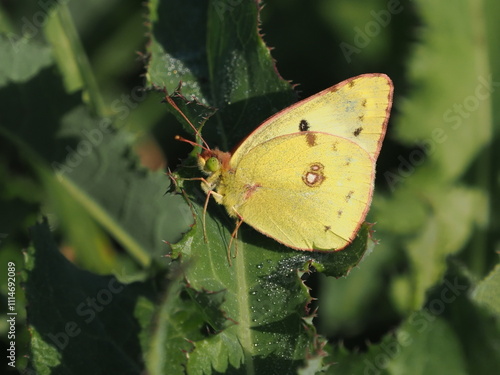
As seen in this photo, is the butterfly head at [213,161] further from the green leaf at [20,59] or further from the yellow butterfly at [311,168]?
the green leaf at [20,59]

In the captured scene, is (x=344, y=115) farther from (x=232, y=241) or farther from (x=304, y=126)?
(x=232, y=241)

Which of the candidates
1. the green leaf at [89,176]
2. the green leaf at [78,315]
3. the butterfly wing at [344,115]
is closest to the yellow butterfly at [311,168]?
the butterfly wing at [344,115]

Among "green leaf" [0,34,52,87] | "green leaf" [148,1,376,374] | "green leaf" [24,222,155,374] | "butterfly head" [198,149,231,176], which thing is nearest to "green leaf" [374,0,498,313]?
"green leaf" [148,1,376,374]

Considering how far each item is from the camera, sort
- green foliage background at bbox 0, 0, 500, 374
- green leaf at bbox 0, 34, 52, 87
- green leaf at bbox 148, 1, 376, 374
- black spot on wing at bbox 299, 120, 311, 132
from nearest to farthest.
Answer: green leaf at bbox 148, 1, 376, 374 < green foliage background at bbox 0, 0, 500, 374 < black spot on wing at bbox 299, 120, 311, 132 < green leaf at bbox 0, 34, 52, 87

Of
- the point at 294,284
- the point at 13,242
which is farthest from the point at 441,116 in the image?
the point at 13,242

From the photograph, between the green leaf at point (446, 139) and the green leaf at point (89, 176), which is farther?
the green leaf at point (446, 139)

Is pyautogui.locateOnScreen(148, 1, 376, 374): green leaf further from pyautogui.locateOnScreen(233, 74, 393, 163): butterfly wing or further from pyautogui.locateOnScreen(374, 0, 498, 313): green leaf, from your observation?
pyautogui.locateOnScreen(374, 0, 498, 313): green leaf

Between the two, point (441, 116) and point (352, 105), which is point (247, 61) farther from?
point (441, 116)
